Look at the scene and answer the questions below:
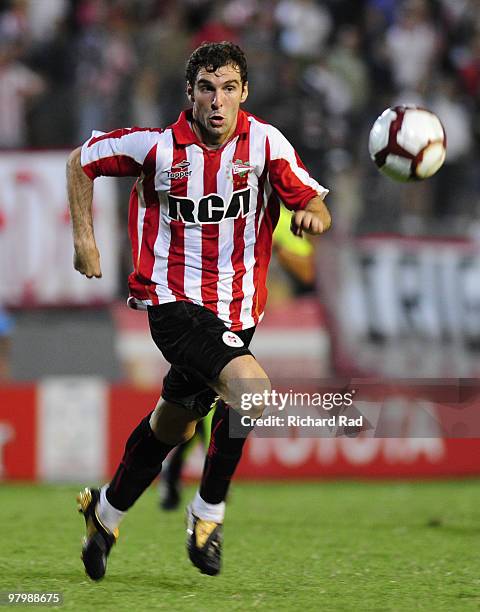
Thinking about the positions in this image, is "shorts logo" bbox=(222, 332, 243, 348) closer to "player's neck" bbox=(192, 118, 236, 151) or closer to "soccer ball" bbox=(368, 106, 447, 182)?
"player's neck" bbox=(192, 118, 236, 151)

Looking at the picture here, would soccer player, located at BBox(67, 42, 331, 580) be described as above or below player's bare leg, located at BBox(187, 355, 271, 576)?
above

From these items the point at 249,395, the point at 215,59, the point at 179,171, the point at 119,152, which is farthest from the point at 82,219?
the point at 249,395

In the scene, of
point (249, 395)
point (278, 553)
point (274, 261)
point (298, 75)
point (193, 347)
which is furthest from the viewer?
point (298, 75)

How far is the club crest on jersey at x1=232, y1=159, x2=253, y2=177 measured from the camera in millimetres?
4809

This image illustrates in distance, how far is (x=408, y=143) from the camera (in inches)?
190

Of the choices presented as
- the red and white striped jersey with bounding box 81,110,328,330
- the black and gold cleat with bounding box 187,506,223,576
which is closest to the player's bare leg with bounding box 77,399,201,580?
the black and gold cleat with bounding box 187,506,223,576

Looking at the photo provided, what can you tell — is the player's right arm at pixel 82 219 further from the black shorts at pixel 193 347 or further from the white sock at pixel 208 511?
the white sock at pixel 208 511

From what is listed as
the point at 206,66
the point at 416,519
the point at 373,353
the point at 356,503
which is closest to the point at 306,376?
the point at 373,353

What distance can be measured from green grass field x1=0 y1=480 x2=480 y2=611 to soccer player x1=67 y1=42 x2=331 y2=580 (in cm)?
28

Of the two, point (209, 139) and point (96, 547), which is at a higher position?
point (209, 139)

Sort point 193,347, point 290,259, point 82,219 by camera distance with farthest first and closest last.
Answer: point 290,259 < point 82,219 < point 193,347

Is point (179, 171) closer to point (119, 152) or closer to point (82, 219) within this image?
point (119, 152)

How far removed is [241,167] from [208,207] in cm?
20

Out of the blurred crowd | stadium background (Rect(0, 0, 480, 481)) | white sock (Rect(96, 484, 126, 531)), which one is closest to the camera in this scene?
white sock (Rect(96, 484, 126, 531))
